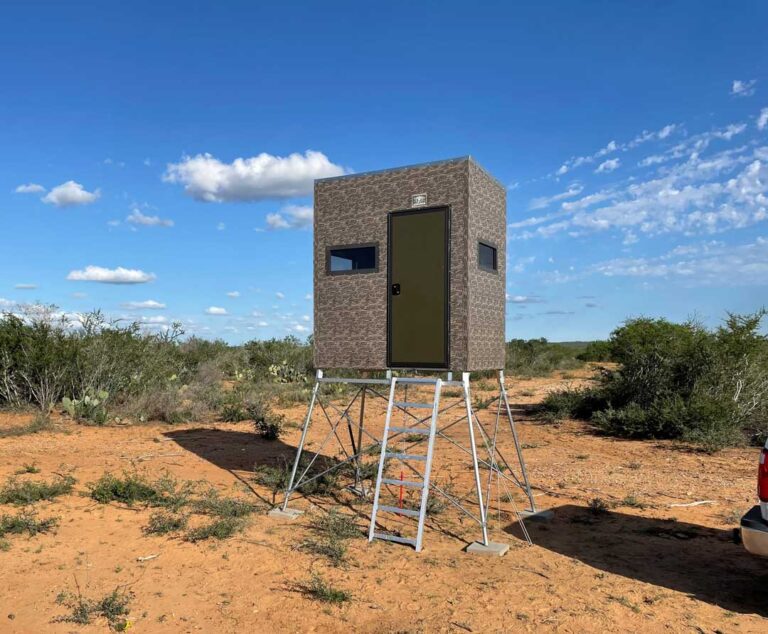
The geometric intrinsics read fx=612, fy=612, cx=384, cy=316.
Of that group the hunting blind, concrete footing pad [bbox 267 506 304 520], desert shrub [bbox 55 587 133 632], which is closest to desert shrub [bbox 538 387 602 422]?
the hunting blind

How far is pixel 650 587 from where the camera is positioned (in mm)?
5477

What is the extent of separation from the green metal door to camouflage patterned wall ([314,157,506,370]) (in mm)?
103

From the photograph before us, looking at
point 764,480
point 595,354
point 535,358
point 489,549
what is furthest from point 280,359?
point 595,354

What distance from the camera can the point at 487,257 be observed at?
7852 mm

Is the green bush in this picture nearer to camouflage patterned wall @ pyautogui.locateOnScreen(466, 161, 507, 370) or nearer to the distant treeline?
camouflage patterned wall @ pyautogui.locateOnScreen(466, 161, 507, 370)

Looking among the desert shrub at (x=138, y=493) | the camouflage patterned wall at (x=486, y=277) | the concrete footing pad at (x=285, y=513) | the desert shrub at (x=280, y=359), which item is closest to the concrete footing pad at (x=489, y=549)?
the camouflage patterned wall at (x=486, y=277)

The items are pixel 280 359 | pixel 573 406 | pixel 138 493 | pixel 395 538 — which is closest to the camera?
pixel 395 538

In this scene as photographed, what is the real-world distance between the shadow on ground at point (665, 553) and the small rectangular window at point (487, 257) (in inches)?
127

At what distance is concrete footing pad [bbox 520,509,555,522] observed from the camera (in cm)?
771

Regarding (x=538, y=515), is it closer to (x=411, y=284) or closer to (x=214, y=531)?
(x=411, y=284)

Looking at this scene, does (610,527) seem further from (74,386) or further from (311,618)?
(74,386)

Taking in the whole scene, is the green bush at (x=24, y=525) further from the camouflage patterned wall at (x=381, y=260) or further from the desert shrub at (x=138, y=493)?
the camouflage patterned wall at (x=381, y=260)

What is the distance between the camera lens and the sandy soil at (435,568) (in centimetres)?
486

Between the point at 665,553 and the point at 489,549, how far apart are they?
6.14ft
